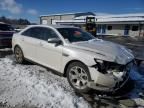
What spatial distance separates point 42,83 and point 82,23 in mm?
32937

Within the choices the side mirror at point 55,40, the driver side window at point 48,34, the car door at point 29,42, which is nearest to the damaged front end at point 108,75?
the side mirror at point 55,40

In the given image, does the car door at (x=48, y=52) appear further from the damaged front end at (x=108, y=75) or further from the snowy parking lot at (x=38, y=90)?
the damaged front end at (x=108, y=75)

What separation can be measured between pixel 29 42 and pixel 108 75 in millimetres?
3162

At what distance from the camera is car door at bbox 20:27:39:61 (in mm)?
6233

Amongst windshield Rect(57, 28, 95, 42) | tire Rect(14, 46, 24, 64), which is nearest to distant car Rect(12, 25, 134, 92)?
windshield Rect(57, 28, 95, 42)

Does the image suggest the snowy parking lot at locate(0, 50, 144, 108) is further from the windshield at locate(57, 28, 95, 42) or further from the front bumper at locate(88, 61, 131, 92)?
the windshield at locate(57, 28, 95, 42)

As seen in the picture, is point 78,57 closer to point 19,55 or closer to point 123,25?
point 19,55

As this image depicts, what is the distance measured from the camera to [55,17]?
50.8 metres

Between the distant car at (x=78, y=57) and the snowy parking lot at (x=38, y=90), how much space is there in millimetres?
349

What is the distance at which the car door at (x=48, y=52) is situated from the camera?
5.32 m

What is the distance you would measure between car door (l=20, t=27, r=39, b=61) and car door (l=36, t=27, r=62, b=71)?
0.27 m

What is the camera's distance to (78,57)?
4.70m

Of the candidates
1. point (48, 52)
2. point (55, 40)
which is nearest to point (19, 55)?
point (48, 52)

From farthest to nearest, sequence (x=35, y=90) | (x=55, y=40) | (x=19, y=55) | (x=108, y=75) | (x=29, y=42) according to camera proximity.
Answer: (x=19, y=55), (x=29, y=42), (x=55, y=40), (x=35, y=90), (x=108, y=75)
